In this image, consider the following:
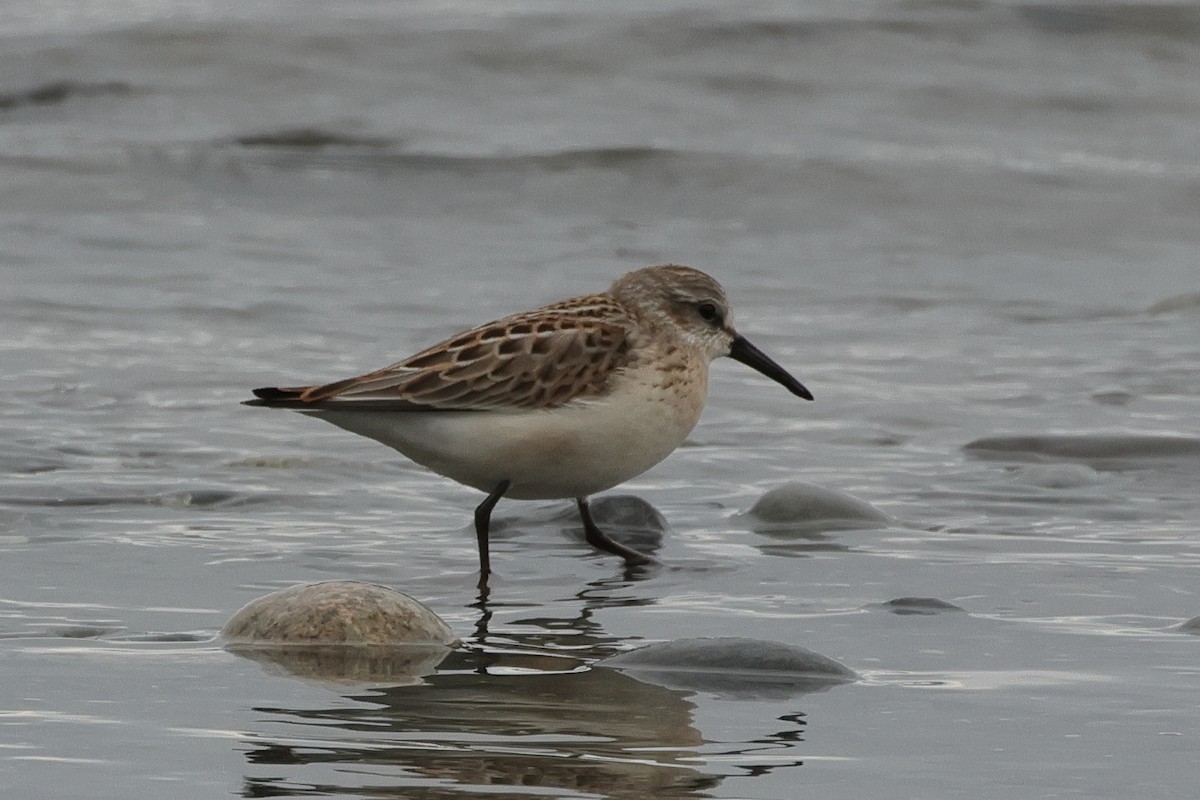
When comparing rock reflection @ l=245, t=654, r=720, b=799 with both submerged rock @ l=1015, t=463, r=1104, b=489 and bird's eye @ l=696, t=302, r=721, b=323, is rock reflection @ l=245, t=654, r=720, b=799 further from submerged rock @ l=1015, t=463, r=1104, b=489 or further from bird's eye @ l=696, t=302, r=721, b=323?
submerged rock @ l=1015, t=463, r=1104, b=489

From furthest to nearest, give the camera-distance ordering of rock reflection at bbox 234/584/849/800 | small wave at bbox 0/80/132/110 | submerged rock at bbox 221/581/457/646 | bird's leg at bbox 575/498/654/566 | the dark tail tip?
small wave at bbox 0/80/132/110
bird's leg at bbox 575/498/654/566
the dark tail tip
submerged rock at bbox 221/581/457/646
rock reflection at bbox 234/584/849/800

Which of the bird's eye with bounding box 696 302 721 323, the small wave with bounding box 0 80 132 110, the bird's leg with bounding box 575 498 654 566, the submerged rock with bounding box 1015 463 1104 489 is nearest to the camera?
the bird's leg with bounding box 575 498 654 566

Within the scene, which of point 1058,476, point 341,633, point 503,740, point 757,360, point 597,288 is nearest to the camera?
point 503,740

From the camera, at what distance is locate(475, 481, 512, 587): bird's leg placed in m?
6.79

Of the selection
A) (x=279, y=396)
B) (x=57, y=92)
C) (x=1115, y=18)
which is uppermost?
(x=1115, y=18)

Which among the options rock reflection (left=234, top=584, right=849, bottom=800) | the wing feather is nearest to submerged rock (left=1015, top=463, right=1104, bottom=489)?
the wing feather

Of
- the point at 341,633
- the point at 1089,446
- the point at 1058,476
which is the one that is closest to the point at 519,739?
the point at 341,633

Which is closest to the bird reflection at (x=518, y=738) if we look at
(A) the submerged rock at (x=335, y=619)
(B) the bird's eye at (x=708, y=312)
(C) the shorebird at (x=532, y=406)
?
(A) the submerged rock at (x=335, y=619)

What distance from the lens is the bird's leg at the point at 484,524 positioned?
22.3ft

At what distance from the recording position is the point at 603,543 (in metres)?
7.22

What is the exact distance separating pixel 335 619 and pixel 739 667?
115 cm

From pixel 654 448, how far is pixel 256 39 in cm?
1391

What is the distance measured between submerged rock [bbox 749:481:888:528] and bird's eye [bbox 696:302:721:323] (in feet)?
2.43

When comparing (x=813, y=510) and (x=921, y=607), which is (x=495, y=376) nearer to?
(x=813, y=510)
